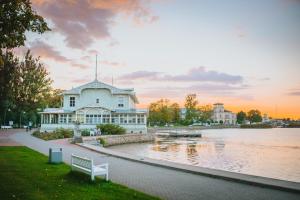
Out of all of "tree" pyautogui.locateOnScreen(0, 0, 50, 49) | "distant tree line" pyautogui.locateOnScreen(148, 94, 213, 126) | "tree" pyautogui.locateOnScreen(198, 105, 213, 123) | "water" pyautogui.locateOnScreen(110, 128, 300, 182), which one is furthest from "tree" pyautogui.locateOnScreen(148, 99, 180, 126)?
"tree" pyautogui.locateOnScreen(0, 0, 50, 49)

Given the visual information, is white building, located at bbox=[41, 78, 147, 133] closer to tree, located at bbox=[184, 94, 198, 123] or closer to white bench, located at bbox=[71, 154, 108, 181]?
white bench, located at bbox=[71, 154, 108, 181]

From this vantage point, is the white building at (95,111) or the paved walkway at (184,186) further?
the white building at (95,111)

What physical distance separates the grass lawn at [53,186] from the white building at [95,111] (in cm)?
4110

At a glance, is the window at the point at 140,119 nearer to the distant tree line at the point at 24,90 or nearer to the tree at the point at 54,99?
the distant tree line at the point at 24,90

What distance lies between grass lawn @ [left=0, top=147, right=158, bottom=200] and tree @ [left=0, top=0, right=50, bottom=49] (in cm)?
726

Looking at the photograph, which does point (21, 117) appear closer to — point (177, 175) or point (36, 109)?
point (36, 109)

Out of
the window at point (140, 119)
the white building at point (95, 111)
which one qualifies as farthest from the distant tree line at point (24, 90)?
the window at point (140, 119)

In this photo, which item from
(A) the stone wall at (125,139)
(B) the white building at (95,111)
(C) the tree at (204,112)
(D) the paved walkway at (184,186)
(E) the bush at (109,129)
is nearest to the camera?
(D) the paved walkway at (184,186)

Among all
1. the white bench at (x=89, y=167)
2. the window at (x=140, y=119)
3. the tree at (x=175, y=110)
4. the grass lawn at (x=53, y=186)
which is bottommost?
the grass lawn at (x=53, y=186)

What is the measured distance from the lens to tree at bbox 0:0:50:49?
17147 millimetres

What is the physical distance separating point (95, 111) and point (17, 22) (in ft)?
126

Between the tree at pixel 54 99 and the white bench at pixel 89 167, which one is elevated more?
the tree at pixel 54 99

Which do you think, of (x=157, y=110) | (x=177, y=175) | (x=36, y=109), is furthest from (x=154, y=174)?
(x=157, y=110)

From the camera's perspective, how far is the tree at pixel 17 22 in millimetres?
17147
